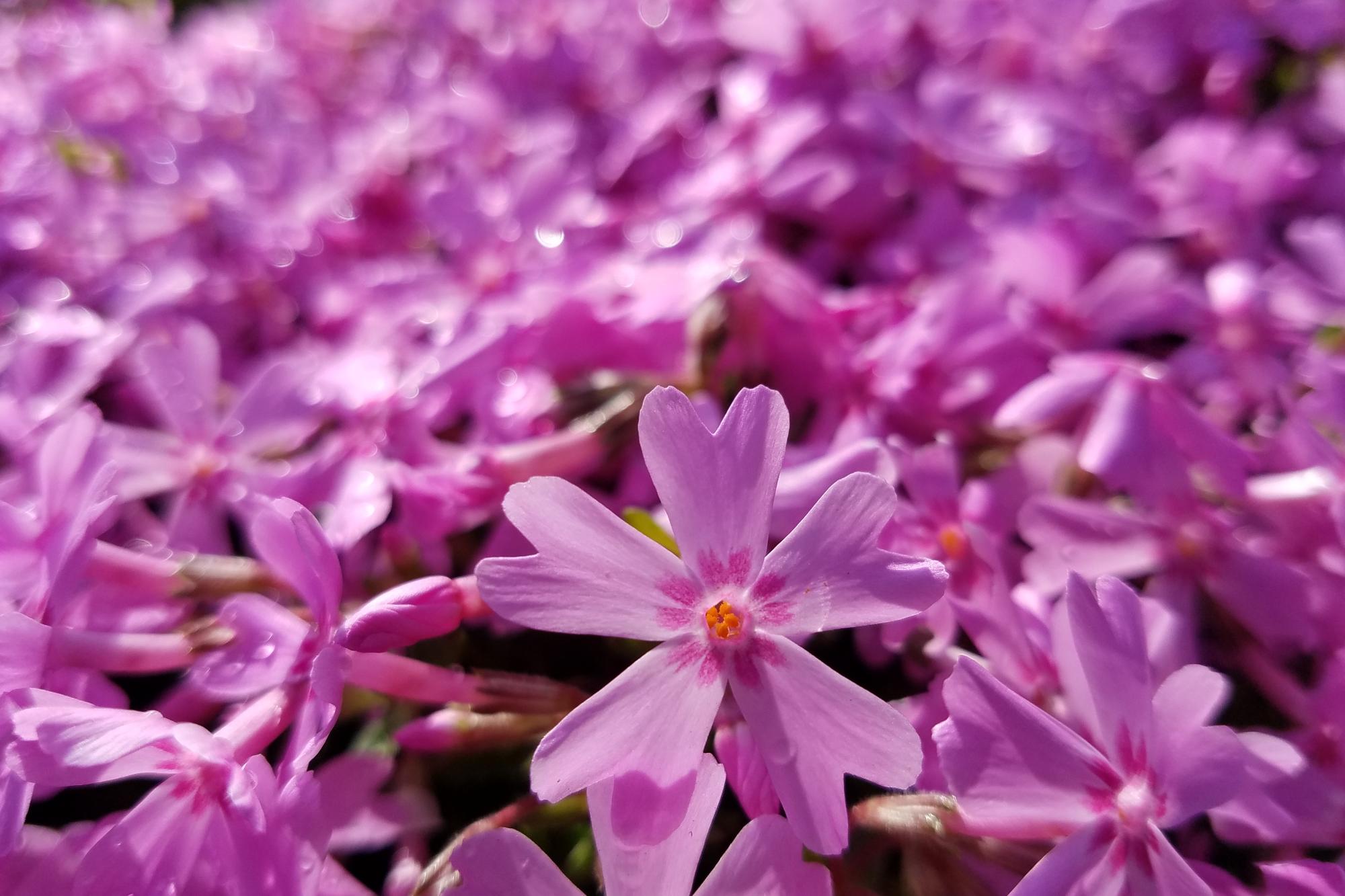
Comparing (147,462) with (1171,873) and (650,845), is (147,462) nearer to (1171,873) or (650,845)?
(650,845)

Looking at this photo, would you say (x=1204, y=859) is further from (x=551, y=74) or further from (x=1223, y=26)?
(x=551, y=74)

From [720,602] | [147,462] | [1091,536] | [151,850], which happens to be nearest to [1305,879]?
[1091,536]

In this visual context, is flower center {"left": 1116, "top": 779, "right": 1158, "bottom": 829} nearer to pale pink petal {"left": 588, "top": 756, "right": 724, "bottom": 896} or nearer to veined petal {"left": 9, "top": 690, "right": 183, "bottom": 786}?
pale pink petal {"left": 588, "top": 756, "right": 724, "bottom": 896}

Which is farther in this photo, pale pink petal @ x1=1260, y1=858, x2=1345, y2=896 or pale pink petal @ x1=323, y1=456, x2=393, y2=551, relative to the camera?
pale pink petal @ x1=323, y1=456, x2=393, y2=551

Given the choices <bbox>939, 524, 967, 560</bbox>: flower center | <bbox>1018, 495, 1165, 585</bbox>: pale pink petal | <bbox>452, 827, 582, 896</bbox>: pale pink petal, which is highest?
<bbox>452, 827, 582, 896</bbox>: pale pink petal

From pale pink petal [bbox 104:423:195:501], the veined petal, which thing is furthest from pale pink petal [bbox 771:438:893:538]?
pale pink petal [bbox 104:423:195:501]

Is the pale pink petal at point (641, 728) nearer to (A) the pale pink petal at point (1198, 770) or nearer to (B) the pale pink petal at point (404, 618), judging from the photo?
(B) the pale pink petal at point (404, 618)

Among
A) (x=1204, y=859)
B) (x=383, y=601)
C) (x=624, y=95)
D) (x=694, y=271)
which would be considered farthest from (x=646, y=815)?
(x=624, y=95)
